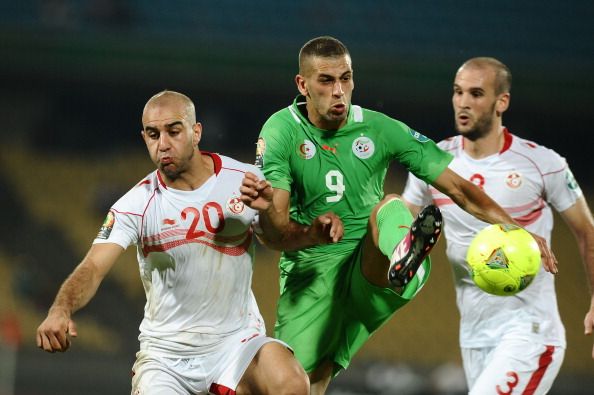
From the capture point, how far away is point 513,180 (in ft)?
20.5

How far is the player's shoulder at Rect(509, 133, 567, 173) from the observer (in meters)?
6.28

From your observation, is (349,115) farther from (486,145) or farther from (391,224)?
(486,145)

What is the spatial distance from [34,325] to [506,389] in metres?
8.96

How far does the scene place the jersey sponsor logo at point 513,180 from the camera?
624 cm

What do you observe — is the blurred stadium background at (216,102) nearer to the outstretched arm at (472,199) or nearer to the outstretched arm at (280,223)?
the outstretched arm at (472,199)

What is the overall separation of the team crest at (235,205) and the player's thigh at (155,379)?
849 millimetres

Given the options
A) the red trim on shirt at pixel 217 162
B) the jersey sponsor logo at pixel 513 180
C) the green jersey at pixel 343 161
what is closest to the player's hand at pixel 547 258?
the green jersey at pixel 343 161

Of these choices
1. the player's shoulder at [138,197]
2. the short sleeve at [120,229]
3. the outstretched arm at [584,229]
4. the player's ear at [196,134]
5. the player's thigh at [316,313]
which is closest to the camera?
the short sleeve at [120,229]

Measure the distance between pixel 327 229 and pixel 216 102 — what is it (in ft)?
29.6

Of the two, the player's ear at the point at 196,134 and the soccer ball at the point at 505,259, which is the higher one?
the player's ear at the point at 196,134

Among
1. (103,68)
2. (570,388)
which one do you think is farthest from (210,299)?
(103,68)

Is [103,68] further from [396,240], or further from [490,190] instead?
[396,240]

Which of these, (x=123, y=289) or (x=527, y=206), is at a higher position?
(x=527, y=206)

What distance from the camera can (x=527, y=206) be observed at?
624cm
